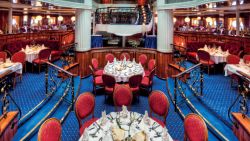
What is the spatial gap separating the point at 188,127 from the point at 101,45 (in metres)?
8.17

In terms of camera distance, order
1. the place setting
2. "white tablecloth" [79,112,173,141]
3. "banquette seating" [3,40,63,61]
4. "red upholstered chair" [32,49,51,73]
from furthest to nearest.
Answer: "banquette seating" [3,40,63,61] < "red upholstered chair" [32,49,51,73] < "white tablecloth" [79,112,173,141] < the place setting

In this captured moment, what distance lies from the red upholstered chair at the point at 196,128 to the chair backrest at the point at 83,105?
6.17 ft

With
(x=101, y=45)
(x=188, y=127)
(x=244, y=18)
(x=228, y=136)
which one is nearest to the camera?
(x=188, y=127)

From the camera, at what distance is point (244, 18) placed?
1869 centimetres

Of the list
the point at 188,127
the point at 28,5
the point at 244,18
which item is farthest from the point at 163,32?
the point at 244,18

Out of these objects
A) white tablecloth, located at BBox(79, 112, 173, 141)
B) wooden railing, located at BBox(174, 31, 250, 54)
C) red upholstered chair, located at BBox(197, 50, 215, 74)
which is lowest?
white tablecloth, located at BBox(79, 112, 173, 141)

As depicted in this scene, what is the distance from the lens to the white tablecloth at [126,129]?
277cm

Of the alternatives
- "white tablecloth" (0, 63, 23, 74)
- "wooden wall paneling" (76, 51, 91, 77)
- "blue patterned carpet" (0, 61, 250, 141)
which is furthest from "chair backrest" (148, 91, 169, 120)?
"wooden wall paneling" (76, 51, 91, 77)

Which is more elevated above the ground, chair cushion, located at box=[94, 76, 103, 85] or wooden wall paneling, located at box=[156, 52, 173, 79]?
wooden wall paneling, located at box=[156, 52, 173, 79]

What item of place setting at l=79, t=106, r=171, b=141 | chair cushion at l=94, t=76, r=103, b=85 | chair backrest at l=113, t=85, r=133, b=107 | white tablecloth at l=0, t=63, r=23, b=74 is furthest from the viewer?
chair cushion at l=94, t=76, r=103, b=85

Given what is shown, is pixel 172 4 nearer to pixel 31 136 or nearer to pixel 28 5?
pixel 31 136

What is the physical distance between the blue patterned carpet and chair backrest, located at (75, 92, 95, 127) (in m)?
0.67

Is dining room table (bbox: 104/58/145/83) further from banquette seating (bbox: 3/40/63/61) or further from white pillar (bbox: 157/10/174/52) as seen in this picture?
banquette seating (bbox: 3/40/63/61)

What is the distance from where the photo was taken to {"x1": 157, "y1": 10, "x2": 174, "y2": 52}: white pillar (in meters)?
8.83
